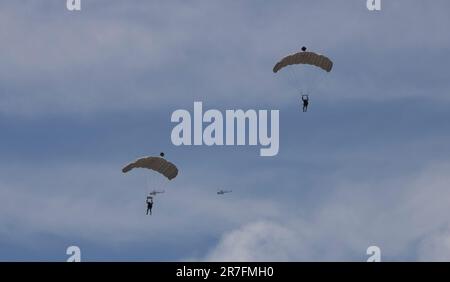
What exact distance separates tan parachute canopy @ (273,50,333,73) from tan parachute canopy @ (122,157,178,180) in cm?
1081

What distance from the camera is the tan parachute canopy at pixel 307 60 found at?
112062mm

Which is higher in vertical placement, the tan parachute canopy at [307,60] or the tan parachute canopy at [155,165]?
the tan parachute canopy at [307,60]

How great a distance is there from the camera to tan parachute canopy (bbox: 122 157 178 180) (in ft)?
368

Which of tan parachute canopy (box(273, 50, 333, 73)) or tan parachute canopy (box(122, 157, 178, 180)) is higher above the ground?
tan parachute canopy (box(273, 50, 333, 73))

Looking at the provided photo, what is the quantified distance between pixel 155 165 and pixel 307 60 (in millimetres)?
13829

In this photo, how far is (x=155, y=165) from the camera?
4429 inches

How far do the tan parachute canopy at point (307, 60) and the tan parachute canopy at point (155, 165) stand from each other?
10813 millimetres

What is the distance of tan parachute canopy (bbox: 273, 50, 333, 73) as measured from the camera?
112062 mm
